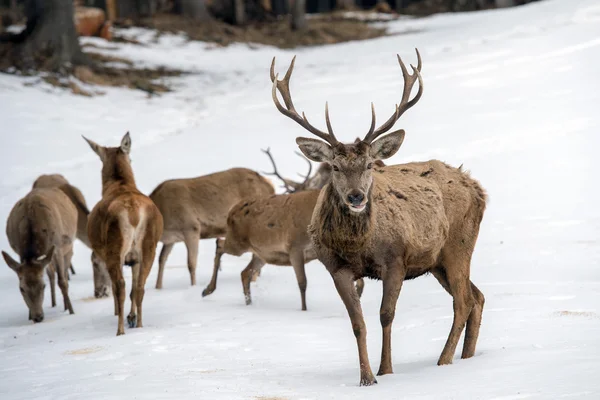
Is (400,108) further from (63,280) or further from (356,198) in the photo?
(63,280)

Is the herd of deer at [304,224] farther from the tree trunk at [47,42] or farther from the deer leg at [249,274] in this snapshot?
the tree trunk at [47,42]

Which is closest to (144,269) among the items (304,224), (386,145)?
(304,224)

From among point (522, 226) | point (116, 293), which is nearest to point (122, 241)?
point (116, 293)

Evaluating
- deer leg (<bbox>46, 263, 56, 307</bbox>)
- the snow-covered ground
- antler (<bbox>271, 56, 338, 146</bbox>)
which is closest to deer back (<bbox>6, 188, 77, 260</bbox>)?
deer leg (<bbox>46, 263, 56, 307</bbox>)

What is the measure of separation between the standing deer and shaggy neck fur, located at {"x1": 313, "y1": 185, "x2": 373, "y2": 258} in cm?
371

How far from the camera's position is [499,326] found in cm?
838

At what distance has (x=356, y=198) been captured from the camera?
683 centimetres

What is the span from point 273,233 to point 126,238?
1.86m

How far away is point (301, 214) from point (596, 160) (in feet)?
24.1

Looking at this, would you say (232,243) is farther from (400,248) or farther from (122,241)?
(400,248)

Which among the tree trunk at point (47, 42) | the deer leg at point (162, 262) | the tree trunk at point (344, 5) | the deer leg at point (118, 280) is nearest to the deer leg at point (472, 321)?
the deer leg at point (118, 280)

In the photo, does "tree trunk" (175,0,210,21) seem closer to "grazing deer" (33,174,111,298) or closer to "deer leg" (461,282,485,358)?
"grazing deer" (33,174,111,298)

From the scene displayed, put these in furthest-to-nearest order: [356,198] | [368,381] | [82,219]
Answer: [82,219]
[356,198]
[368,381]

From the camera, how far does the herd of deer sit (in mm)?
7066
